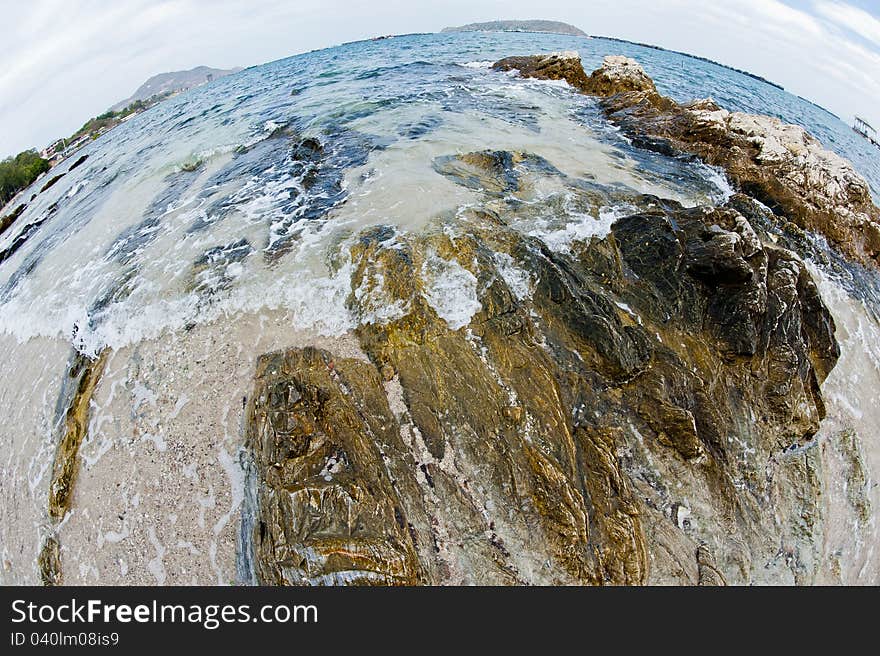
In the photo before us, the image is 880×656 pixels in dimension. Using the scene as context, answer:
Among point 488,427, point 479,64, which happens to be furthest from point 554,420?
point 479,64

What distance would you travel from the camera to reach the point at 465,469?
731cm

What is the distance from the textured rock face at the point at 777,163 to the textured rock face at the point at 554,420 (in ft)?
25.0

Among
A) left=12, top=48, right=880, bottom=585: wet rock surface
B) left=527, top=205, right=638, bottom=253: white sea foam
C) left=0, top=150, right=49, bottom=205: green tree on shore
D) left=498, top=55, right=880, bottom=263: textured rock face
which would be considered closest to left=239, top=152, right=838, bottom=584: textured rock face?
left=12, top=48, right=880, bottom=585: wet rock surface

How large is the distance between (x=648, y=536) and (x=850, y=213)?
54.9 feet

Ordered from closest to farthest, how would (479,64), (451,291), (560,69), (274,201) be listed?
(451,291)
(274,201)
(560,69)
(479,64)

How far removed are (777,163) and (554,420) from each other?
17.7 m

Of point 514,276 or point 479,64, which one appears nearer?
point 514,276

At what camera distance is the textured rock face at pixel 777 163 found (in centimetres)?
1474

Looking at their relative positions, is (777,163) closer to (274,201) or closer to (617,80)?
(617,80)

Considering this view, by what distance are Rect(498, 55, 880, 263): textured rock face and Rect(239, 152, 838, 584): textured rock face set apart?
25.0ft

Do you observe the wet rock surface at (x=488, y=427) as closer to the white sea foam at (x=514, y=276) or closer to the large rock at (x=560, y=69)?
the white sea foam at (x=514, y=276)

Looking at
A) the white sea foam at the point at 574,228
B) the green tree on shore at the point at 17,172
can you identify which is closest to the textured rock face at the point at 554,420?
the white sea foam at the point at 574,228

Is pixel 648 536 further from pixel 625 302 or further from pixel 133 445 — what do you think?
pixel 133 445

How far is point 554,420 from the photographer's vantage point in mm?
7695
